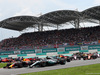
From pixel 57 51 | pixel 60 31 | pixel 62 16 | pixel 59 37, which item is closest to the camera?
pixel 57 51

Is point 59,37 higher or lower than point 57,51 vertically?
higher

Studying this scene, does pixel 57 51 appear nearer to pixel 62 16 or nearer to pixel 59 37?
pixel 62 16

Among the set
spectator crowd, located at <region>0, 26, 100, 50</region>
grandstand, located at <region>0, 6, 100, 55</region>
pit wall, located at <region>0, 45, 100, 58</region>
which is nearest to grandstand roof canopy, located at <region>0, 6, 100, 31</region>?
grandstand, located at <region>0, 6, 100, 55</region>

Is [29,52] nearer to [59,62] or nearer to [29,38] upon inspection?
[29,38]

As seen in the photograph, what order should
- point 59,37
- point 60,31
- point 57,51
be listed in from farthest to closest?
point 60,31 < point 59,37 < point 57,51

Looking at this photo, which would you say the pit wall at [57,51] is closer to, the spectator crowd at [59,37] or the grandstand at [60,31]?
the grandstand at [60,31]

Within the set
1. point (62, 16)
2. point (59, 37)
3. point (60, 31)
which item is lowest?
point (59, 37)

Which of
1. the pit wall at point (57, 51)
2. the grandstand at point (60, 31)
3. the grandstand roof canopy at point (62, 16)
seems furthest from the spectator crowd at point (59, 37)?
the pit wall at point (57, 51)

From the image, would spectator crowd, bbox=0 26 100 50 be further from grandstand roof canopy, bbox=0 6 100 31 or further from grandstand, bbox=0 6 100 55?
grandstand roof canopy, bbox=0 6 100 31

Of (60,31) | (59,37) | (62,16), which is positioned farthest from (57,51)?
(60,31)

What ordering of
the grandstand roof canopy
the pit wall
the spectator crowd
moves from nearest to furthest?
the pit wall
the grandstand roof canopy
the spectator crowd

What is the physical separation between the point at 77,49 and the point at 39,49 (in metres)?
8.80

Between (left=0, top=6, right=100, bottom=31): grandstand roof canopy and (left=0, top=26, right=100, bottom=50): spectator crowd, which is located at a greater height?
(left=0, top=6, right=100, bottom=31): grandstand roof canopy

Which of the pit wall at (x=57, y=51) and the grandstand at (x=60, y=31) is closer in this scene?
the pit wall at (x=57, y=51)
